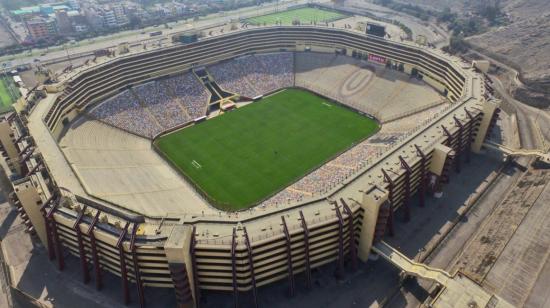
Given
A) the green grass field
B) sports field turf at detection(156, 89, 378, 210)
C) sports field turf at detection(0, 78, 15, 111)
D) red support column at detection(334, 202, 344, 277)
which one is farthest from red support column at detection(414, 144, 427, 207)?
sports field turf at detection(0, 78, 15, 111)

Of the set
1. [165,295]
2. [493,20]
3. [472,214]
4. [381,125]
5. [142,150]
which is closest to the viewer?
[165,295]

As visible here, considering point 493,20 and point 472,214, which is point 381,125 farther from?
point 493,20

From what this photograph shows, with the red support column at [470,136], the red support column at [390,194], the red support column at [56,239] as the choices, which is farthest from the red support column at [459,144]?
the red support column at [56,239]

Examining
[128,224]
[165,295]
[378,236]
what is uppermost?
[128,224]

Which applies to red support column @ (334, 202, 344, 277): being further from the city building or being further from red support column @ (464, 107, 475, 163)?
the city building

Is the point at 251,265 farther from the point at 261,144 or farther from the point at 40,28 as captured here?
the point at 40,28

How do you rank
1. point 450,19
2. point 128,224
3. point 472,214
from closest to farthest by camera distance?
1. point 128,224
2. point 472,214
3. point 450,19

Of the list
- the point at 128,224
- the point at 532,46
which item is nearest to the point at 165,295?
the point at 128,224
